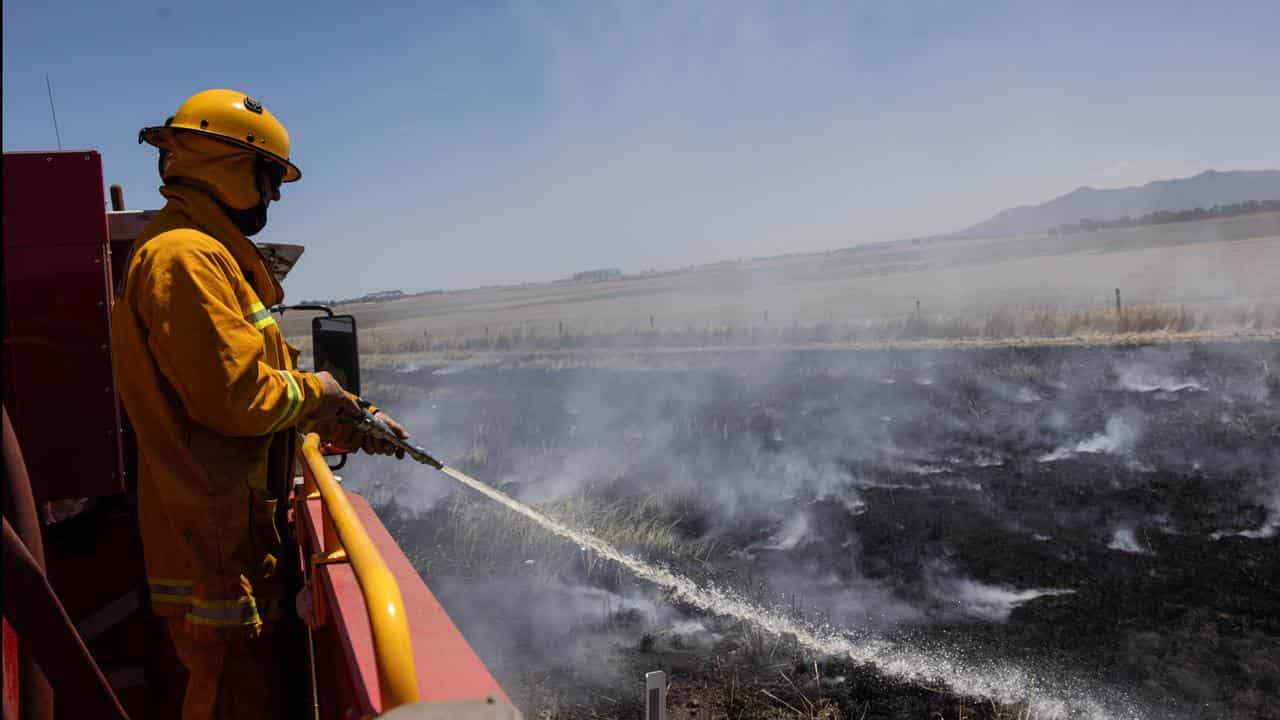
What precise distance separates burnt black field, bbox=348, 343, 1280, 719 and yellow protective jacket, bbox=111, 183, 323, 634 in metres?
3.61

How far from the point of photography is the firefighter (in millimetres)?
1947

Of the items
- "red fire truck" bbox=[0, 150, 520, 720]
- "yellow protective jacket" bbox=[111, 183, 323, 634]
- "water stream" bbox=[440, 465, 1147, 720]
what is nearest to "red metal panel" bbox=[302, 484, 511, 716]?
"red fire truck" bbox=[0, 150, 520, 720]

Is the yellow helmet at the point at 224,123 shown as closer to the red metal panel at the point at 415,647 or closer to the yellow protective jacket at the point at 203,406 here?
the yellow protective jacket at the point at 203,406

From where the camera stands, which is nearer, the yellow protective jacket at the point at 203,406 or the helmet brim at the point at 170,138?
the yellow protective jacket at the point at 203,406

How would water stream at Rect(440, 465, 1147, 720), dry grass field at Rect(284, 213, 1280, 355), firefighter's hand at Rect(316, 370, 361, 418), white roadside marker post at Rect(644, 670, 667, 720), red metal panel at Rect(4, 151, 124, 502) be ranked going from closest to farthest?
firefighter's hand at Rect(316, 370, 361, 418)
red metal panel at Rect(4, 151, 124, 502)
white roadside marker post at Rect(644, 670, 667, 720)
water stream at Rect(440, 465, 1147, 720)
dry grass field at Rect(284, 213, 1280, 355)

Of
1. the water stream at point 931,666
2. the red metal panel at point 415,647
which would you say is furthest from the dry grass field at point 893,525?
the red metal panel at point 415,647

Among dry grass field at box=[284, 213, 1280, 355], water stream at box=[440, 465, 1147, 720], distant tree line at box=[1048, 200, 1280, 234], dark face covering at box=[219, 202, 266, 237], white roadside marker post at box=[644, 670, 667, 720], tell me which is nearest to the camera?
Result: dark face covering at box=[219, 202, 266, 237]

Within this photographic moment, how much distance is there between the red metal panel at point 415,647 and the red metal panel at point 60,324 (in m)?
0.81

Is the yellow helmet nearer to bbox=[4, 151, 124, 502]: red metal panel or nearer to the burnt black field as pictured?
bbox=[4, 151, 124, 502]: red metal panel

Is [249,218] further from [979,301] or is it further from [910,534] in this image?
[979,301]

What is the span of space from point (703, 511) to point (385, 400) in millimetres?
11500

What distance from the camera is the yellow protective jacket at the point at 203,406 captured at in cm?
193

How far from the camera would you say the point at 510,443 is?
13.0 metres

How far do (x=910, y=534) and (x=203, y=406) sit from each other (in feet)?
24.0
